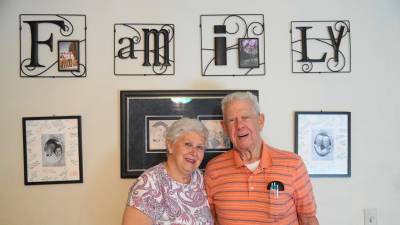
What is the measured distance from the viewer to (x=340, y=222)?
166 centimetres

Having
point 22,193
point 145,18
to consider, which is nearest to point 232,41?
point 145,18

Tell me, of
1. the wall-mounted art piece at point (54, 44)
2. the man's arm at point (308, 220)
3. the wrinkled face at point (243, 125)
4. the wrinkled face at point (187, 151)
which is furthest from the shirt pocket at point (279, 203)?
the wall-mounted art piece at point (54, 44)

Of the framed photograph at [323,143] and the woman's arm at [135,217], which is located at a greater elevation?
the framed photograph at [323,143]

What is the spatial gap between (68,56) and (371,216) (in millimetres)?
1901

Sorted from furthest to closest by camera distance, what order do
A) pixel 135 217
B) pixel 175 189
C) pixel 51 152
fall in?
pixel 51 152
pixel 175 189
pixel 135 217

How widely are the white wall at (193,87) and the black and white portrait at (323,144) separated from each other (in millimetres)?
132

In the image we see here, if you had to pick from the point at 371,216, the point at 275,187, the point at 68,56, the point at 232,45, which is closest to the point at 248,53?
the point at 232,45

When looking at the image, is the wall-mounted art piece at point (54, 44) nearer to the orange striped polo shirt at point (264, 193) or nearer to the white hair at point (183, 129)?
the white hair at point (183, 129)

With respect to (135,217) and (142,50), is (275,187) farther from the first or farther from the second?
(142,50)

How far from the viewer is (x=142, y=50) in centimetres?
165

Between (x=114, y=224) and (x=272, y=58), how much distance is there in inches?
50.1

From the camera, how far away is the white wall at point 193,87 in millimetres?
1617

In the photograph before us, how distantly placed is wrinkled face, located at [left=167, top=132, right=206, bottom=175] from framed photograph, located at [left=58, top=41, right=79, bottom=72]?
761 mm

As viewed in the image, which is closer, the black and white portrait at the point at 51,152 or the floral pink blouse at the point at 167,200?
the floral pink blouse at the point at 167,200
